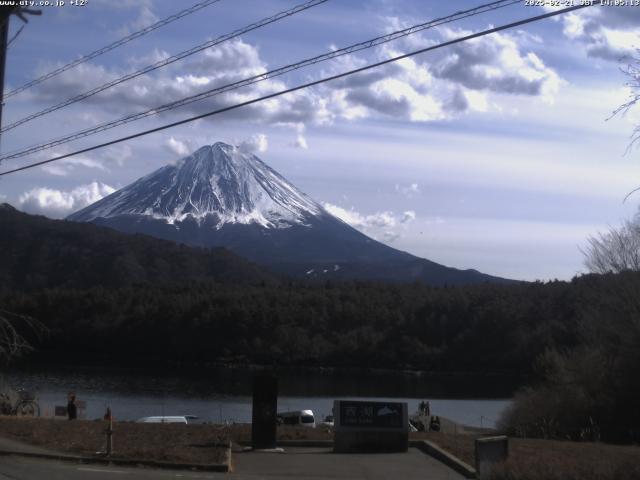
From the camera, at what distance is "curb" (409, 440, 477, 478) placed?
1698 cm

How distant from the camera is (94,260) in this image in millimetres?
170500

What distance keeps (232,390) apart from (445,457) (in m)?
56.5

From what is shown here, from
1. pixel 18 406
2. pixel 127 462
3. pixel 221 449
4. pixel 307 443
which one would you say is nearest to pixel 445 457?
pixel 307 443

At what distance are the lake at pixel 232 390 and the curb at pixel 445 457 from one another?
26383 mm

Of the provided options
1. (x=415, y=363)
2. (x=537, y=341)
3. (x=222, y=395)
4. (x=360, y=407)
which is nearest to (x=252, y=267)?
(x=415, y=363)

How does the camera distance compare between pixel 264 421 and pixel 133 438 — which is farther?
pixel 133 438

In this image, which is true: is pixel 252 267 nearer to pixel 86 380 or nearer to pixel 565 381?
pixel 86 380

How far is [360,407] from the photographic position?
19953 millimetres

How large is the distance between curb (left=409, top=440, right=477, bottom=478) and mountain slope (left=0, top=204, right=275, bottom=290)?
140m

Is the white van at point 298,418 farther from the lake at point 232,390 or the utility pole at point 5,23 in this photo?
the utility pole at point 5,23

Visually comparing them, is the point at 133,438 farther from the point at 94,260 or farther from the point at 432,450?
the point at 94,260

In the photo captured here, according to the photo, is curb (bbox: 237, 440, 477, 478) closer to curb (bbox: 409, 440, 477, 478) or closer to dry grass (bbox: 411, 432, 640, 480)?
curb (bbox: 409, 440, 477, 478)

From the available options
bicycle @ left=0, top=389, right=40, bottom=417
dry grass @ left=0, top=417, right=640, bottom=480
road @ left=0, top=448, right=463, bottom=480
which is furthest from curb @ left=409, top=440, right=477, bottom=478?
bicycle @ left=0, top=389, right=40, bottom=417

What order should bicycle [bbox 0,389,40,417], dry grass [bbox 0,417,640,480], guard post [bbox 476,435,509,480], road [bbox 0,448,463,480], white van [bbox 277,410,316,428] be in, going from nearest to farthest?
A: dry grass [bbox 0,417,640,480] → guard post [bbox 476,435,509,480] → road [bbox 0,448,463,480] → bicycle [bbox 0,389,40,417] → white van [bbox 277,410,316,428]
